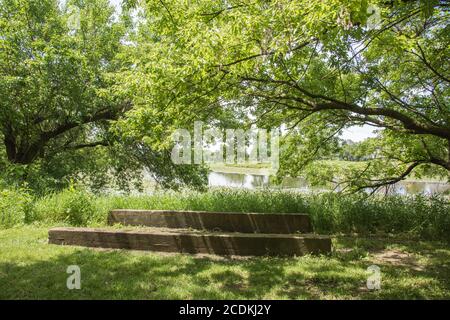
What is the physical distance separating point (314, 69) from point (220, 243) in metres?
5.07

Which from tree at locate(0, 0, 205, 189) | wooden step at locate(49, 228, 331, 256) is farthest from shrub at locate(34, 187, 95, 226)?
tree at locate(0, 0, 205, 189)

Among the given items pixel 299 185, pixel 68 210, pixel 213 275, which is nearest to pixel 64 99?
pixel 68 210

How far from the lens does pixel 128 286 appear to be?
4172 millimetres

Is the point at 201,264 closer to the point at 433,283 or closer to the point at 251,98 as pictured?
the point at 433,283

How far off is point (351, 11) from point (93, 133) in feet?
50.9

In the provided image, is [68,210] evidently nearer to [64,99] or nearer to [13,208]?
[13,208]

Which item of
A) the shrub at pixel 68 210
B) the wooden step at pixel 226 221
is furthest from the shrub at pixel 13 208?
the wooden step at pixel 226 221

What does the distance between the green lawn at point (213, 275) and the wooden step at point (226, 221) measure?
3.60 ft

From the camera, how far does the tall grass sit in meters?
7.89

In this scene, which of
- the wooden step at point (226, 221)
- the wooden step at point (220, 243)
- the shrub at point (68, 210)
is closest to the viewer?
the wooden step at point (220, 243)

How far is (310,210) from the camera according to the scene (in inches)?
323

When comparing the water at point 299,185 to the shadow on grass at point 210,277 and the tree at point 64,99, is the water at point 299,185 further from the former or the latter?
the shadow on grass at point 210,277

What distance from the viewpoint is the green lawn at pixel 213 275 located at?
4.00 metres
